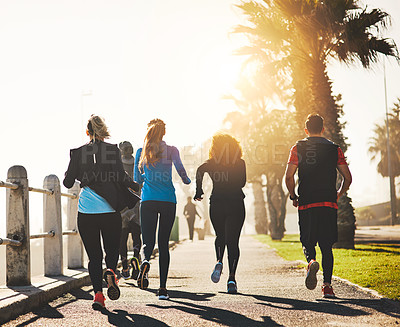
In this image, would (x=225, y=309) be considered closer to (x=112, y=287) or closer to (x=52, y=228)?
(x=112, y=287)

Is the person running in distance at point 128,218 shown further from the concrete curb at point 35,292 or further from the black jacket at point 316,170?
the black jacket at point 316,170

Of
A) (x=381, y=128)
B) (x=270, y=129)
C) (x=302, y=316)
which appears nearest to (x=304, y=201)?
(x=302, y=316)

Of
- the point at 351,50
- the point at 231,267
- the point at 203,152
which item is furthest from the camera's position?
the point at 203,152

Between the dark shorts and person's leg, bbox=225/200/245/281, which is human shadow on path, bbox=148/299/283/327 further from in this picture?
the dark shorts

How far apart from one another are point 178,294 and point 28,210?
201cm

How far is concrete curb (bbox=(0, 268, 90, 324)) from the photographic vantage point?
547cm

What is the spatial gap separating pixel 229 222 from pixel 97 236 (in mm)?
1914

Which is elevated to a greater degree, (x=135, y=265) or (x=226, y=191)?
(x=226, y=191)

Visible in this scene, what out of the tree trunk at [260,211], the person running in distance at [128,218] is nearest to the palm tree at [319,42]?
the person running in distance at [128,218]

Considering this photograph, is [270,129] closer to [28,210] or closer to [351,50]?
[351,50]

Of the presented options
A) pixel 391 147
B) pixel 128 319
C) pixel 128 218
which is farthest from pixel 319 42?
pixel 391 147

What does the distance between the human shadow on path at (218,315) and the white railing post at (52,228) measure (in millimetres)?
2344

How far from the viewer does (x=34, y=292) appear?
6215 mm

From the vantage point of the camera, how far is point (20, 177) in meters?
6.71
